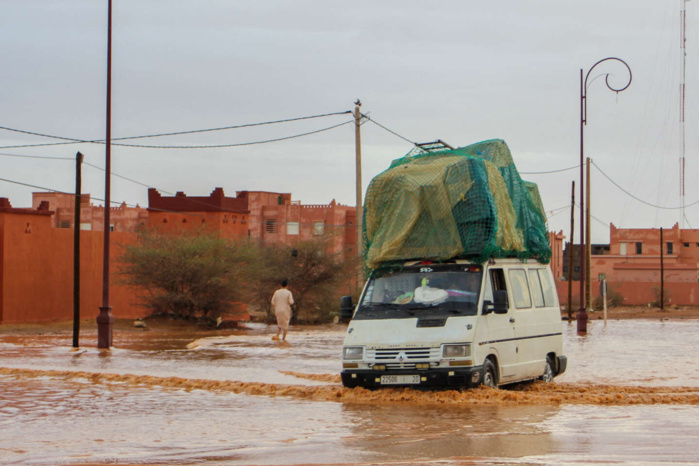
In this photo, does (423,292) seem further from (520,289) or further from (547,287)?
(547,287)

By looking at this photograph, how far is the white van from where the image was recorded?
12.5 m

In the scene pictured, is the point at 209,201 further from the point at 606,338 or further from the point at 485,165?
the point at 485,165

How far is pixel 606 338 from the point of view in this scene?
31.0m

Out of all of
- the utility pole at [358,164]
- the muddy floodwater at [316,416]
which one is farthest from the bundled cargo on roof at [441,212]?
the utility pole at [358,164]

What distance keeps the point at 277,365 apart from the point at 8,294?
20.3m

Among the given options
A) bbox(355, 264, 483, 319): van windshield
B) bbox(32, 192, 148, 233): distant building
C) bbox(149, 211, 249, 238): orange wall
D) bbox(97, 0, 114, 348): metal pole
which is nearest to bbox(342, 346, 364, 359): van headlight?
bbox(355, 264, 483, 319): van windshield

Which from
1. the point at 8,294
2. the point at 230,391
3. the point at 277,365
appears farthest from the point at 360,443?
the point at 8,294

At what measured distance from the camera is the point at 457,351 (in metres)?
12.5

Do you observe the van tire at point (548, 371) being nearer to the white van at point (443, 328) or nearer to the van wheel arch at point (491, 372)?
the white van at point (443, 328)

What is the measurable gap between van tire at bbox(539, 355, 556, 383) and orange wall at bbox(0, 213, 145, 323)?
86.9 ft

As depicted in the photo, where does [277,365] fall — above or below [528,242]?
below

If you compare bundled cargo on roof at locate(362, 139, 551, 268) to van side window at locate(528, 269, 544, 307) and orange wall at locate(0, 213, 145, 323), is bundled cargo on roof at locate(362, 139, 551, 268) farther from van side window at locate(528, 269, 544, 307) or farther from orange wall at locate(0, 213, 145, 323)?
orange wall at locate(0, 213, 145, 323)

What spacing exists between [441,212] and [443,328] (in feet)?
6.25

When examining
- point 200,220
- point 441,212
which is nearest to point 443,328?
point 441,212
